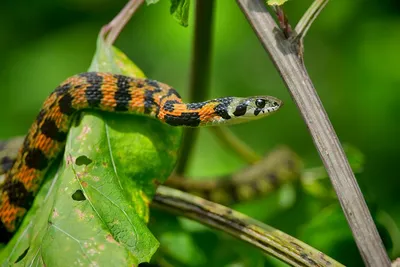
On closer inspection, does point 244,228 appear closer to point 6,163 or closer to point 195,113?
point 195,113

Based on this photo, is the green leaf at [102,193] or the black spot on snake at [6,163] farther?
the black spot on snake at [6,163]

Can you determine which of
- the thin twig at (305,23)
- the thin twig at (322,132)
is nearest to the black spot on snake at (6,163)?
the thin twig at (322,132)

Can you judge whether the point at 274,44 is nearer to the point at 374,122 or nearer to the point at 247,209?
the point at 247,209

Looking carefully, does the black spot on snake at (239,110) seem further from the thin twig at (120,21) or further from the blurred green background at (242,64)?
the blurred green background at (242,64)

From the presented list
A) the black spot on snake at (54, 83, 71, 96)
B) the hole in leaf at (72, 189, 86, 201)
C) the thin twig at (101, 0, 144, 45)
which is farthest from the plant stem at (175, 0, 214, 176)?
the hole in leaf at (72, 189, 86, 201)

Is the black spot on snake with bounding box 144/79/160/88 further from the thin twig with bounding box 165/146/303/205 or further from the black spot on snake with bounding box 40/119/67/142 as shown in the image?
the thin twig with bounding box 165/146/303/205

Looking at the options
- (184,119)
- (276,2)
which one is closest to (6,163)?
(184,119)

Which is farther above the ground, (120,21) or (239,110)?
(120,21)
